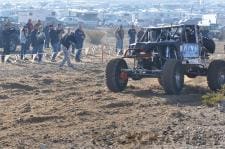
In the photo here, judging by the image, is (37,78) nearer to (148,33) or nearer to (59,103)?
(148,33)

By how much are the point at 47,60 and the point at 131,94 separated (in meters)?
12.5

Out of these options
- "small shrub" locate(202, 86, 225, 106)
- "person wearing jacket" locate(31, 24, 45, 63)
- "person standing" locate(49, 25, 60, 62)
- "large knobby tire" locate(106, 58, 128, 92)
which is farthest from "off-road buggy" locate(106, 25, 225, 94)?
"person standing" locate(49, 25, 60, 62)

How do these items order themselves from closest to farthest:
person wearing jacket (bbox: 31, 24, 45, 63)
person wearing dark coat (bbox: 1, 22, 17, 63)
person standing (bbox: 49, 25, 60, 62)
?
person wearing jacket (bbox: 31, 24, 45, 63), person standing (bbox: 49, 25, 60, 62), person wearing dark coat (bbox: 1, 22, 17, 63)

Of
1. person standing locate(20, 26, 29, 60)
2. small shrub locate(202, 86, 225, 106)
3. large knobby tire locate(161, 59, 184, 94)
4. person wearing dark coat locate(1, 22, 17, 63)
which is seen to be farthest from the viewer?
person wearing dark coat locate(1, 22, 17, 63)

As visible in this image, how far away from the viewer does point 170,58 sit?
55.2 feet

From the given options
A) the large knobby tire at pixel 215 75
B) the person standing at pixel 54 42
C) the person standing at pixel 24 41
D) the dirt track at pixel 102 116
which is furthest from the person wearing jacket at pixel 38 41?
the large knobby tire at pixel 215 75

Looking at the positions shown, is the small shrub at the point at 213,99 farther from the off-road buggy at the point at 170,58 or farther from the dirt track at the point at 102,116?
the off-road buggy at the point at 170,58

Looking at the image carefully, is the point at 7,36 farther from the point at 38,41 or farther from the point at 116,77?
the point at 116,77

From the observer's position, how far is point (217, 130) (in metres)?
11.0

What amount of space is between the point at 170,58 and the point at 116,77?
1.54 metres

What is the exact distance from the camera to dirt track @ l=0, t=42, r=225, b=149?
10.2m

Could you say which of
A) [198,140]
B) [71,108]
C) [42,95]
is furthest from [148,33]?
[198,140]

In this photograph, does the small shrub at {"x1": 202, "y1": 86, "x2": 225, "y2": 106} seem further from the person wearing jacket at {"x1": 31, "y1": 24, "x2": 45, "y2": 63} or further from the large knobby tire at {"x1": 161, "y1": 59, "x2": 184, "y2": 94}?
the person wearing jacket at {"x1": 31, "y1": 24, "x2": 45, "y2": 63}

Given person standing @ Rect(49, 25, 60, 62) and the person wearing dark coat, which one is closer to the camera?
person standing @ Rect(49, 25, 60, 62)
